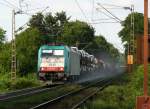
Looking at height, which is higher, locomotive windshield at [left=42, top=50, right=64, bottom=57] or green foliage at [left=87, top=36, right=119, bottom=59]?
green foliage at [left=87, top=36, right=119, bottom=59]

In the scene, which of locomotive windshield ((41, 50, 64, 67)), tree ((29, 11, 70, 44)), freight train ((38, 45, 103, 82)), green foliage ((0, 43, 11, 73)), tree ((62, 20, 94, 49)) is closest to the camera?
freight train ((38, 45, 103, 82))

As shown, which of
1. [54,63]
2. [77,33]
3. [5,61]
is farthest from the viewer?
[77,33]

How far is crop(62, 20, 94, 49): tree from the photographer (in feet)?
368

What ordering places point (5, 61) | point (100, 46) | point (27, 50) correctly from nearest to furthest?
point (5, 61) → point (27, 50) → point (100, 46)

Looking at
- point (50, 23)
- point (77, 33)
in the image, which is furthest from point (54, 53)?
point (77, 33)

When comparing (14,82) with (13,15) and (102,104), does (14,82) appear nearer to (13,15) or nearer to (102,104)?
(13,15)

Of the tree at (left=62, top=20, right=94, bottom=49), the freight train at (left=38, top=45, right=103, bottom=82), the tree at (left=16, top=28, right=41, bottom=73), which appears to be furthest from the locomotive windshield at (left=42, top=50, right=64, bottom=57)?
the tree at (left=62, top=20, right=94, bottom=49)

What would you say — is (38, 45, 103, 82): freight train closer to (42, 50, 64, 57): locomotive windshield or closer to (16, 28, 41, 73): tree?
(42, 50, 64, 57): locomotive windshield

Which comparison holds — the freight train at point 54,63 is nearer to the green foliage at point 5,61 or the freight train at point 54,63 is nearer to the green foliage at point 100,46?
the green foliage at point 5,61

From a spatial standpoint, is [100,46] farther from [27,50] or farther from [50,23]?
[27,50]

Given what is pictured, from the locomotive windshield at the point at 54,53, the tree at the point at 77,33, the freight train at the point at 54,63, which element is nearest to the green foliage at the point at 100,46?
the tree at the point at 77,33

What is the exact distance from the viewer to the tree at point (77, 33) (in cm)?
11226

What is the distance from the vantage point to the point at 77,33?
117 metres

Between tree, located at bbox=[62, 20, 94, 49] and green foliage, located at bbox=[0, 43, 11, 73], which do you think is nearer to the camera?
green foliage, located at bbox=[0, 43, 11, 73]
